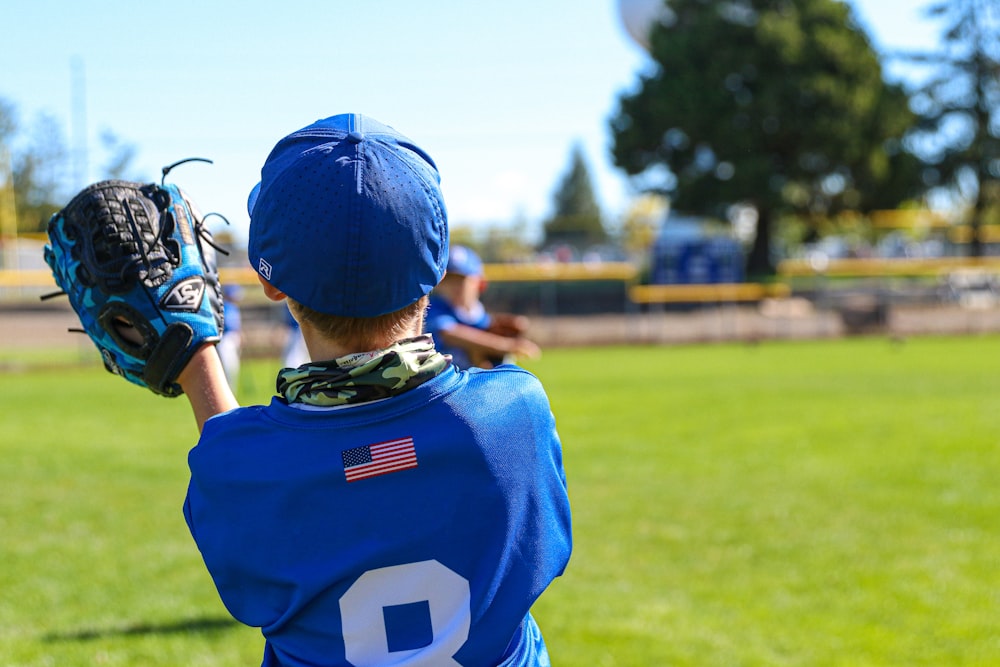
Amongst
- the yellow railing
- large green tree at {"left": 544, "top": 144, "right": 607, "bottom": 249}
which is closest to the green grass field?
the yellow railing

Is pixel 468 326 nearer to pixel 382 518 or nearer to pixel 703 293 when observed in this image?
pixel 382 518

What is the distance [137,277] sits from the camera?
1.68 meters

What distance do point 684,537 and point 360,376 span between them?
5000 millimetres

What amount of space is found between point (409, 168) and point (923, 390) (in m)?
13.2

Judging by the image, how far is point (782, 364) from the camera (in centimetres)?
1781

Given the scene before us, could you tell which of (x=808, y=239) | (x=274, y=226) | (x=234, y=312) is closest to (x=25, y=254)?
(x=234, y=312)

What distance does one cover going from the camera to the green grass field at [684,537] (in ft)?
14.1

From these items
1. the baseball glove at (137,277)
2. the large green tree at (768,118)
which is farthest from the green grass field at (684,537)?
the large green tree at (768,118)

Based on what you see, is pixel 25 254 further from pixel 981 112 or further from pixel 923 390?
pixel 981 112

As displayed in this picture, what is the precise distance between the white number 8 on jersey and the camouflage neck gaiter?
262 mm

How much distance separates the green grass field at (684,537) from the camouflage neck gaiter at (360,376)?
2.98m

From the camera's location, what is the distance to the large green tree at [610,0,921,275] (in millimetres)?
34656

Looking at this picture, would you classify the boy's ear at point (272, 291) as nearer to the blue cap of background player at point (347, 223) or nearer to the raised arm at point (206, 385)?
the blue cap of background player at point (347, 223)

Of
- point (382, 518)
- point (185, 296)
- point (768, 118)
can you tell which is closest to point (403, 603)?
point (382, 518)
